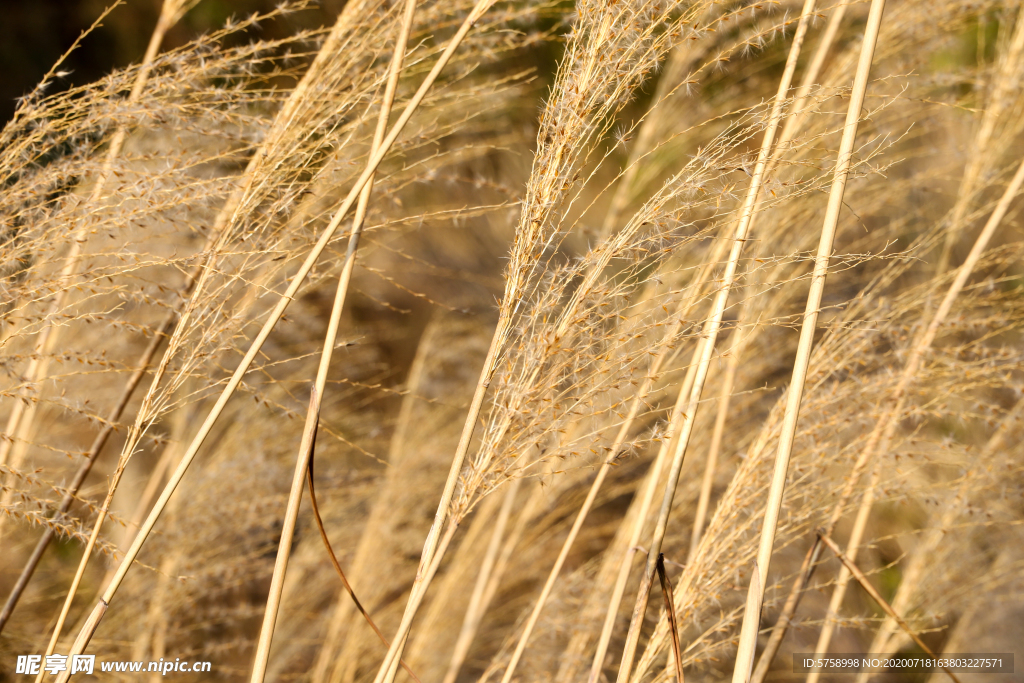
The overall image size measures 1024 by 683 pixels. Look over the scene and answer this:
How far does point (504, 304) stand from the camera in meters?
0.58

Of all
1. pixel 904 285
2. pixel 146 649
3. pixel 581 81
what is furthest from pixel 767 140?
pixel 904 285

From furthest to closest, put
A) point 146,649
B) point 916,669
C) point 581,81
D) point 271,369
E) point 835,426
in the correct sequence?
point 916,669, point 271,369, point 146,649, point 835,426, point 581,81

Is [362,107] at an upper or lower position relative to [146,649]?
upper

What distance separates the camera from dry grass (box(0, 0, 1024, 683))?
0.58 metres

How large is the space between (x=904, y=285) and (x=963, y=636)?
1532 mm

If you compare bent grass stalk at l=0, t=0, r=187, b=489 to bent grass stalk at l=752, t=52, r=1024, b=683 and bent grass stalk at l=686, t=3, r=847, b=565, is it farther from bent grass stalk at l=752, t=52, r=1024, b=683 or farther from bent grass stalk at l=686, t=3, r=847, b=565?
bent grass stalk at l=752, t=52, r=1024, b=683

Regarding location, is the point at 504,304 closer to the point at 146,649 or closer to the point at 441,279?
the point at 146,649

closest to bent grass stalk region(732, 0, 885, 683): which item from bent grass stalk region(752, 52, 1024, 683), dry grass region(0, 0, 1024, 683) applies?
dry grass region(0, 0, 1024, 683)

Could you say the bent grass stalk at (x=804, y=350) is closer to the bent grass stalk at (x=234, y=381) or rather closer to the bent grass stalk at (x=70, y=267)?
the bent grass stalk at (x=234, y=381)

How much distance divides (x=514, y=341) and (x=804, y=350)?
0.29m

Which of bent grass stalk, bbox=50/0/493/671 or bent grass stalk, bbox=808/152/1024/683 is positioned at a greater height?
bent grass stalk, bbox=50/0/493/671

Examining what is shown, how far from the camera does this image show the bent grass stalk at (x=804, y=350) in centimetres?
55

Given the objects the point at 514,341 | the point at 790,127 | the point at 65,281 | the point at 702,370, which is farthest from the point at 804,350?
the point at 65,281

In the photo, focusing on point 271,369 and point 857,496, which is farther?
point 271,369
